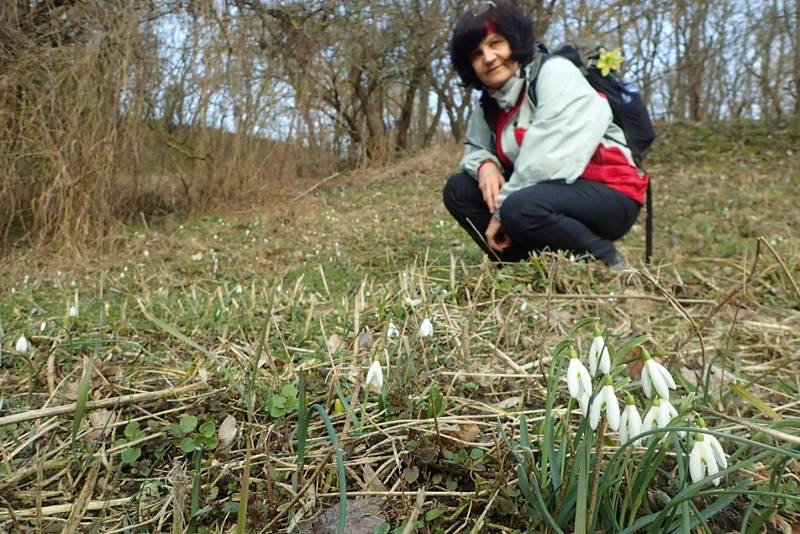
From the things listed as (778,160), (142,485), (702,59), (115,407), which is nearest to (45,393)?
(115,407)

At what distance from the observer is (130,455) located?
1.14m

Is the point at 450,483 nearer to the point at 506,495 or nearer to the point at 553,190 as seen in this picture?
the point at 506,495

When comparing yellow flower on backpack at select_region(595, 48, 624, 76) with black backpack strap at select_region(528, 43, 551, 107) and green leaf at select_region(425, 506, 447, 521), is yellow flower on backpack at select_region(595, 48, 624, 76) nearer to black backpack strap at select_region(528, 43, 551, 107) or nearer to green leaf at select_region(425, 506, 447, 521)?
black backpack strap at select_region(528, 43, 551, 107)

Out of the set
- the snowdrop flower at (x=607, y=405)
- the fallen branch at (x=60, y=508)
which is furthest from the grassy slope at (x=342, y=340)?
the snowdrop flower at (x=607, y=405)

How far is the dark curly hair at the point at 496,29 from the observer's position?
108 inches

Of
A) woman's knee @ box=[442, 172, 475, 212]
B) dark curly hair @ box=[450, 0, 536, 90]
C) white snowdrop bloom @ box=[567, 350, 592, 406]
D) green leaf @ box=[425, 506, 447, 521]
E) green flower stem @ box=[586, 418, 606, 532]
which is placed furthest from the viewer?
woman's knee @ box=[442, 172, 475, 212]

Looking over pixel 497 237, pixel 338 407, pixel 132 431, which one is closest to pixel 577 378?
pixel 338 407

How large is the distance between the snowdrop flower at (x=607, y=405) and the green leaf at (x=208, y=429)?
0.79 metres

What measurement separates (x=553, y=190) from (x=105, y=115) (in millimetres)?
4362

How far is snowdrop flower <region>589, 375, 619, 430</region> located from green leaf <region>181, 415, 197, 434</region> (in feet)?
2.82

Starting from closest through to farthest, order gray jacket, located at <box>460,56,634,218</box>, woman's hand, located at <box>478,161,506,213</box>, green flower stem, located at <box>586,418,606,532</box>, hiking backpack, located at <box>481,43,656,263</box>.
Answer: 1. green flower stem, located at <box>586,418,606,532</box>
2. gray jacket, located at <box>460,56,634,218</box>
3. hiking backpack, located at <box>481,43,656,263</box>
4. woman's hand, located at <box>478,161,506,213</box>

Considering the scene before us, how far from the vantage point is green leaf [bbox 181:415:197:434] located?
118 cm

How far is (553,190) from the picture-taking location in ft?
9.02

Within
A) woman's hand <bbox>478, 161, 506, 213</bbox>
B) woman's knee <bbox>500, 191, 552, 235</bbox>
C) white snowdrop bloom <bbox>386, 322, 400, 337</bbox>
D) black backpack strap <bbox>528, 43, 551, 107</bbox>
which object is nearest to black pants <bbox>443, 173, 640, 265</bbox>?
woman's knee <bbox>500, 191, 552, 235</bbox>
